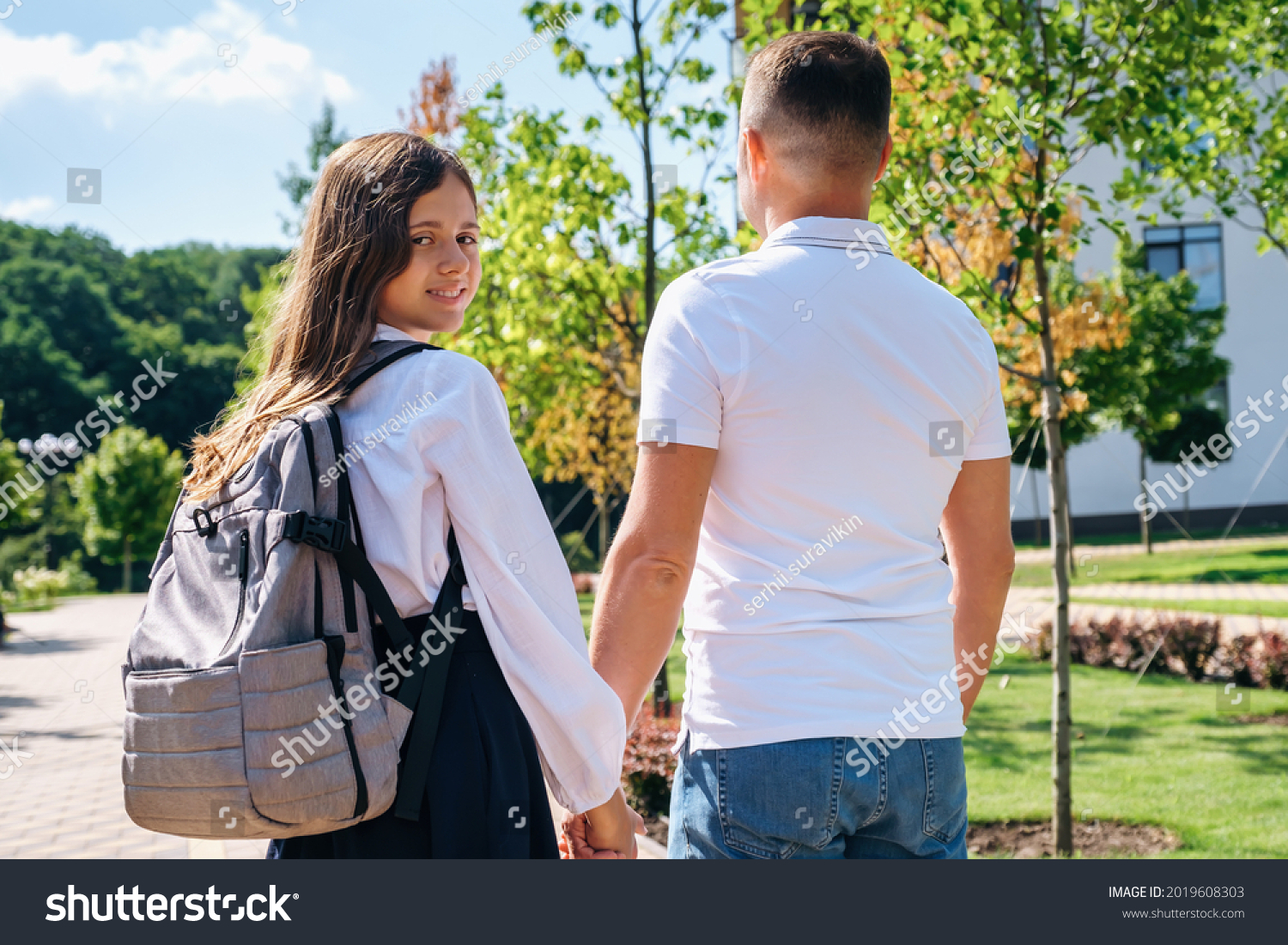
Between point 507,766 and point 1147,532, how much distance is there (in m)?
21.5

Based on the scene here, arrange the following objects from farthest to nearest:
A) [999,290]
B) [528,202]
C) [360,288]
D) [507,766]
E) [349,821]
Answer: [528,202] < [999,290] < [360,288] < [507,766] < [349,821]

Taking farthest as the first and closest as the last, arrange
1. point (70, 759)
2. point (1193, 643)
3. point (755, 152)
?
point (1193, 643) → point (70, 759) → point (755, 152)

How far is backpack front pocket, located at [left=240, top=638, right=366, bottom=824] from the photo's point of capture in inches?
58.5

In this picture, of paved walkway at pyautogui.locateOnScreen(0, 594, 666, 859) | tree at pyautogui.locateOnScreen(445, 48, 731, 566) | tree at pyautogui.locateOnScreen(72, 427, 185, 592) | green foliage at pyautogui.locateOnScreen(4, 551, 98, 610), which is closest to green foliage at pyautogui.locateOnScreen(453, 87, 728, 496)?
tree at pyautogui.locateOnScreen(445, 48, 731, 566)

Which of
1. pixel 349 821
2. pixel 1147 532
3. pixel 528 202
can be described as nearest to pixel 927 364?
pixel 349 821

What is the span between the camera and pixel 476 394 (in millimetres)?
1707

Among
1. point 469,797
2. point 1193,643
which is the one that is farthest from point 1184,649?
point 469,797

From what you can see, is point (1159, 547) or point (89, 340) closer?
point (1159, 547)

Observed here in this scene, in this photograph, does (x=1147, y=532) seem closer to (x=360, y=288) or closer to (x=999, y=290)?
(x=999, y=290)

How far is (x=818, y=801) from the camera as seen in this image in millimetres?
1479

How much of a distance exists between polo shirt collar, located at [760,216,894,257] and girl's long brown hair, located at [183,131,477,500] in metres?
0.65

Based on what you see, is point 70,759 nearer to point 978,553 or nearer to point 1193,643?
point 978,553

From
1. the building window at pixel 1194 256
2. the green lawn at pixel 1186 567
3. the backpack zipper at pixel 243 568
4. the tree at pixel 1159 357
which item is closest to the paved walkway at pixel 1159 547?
the green lawn at pixel 1186 567

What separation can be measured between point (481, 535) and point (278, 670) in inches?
14.6
